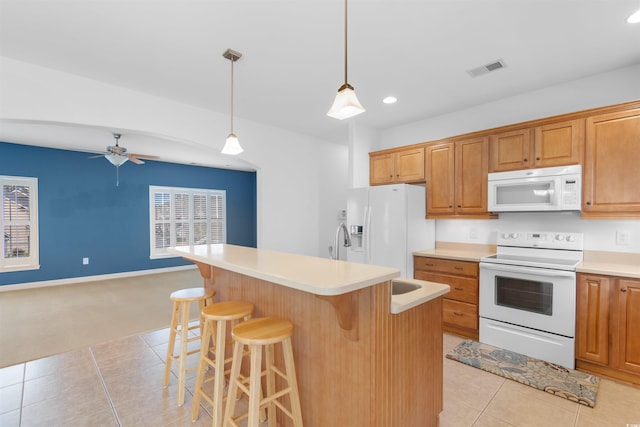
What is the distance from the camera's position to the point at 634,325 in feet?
7.39

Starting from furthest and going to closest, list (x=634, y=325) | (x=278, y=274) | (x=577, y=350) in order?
(x=577, y=350)
(x=634, y=325)
(x=278, y=274)

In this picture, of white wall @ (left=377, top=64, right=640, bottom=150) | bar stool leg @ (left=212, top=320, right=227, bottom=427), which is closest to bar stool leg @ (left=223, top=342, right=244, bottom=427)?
bar stool leg @ (left=212, top=320, right=227, bottom=427)

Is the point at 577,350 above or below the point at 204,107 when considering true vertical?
below

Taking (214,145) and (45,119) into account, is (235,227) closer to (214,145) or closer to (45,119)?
(214,145)

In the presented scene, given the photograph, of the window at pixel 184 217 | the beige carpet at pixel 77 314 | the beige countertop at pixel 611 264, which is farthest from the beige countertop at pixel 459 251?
the window at pixel 184 217

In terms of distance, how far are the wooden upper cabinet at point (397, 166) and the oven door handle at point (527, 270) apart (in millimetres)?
1353

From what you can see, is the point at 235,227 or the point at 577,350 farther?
the point at 235,227

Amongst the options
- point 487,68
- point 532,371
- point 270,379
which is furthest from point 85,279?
point 487,68

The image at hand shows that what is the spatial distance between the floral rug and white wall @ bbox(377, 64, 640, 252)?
1.21m

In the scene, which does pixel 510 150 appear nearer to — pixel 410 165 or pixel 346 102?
pixel 410 165

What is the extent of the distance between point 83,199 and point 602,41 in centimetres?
792

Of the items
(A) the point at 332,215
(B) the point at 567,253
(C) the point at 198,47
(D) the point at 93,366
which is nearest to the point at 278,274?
(C) the point at 198,47

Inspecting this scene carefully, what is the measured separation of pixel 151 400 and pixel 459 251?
3.48 meters

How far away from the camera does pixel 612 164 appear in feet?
8.26
